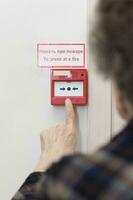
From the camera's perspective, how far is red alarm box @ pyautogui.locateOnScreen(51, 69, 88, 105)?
4.60ft

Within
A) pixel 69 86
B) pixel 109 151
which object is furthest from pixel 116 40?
pixel 69 86

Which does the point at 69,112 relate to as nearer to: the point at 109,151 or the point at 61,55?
the point at 61,55

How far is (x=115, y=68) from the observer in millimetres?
764

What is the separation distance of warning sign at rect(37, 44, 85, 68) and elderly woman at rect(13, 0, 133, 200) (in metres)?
0.63

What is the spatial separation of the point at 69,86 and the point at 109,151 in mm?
665

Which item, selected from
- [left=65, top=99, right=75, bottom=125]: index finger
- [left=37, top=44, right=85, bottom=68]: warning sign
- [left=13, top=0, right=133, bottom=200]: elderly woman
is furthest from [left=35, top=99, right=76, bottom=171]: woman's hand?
[left=13, top=0, right=133, bottom=200]: elderly woman

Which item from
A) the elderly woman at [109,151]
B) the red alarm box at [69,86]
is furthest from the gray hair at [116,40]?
the red alarm box at [69,86]

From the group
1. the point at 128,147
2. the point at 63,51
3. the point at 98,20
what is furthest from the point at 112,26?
the point at 63,51

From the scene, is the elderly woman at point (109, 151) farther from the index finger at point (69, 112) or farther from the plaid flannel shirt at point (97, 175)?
the index finger at point (69, 112)

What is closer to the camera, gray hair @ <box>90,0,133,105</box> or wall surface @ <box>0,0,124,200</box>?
gray hair @ <box>90,0,133,105</box>

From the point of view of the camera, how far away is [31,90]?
4.71 ft

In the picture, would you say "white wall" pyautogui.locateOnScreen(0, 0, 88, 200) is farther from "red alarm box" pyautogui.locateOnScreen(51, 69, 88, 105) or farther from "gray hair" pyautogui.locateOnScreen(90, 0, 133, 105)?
"gray hair" pyautogui.locateOnScreen(90, 0, 133, 105)

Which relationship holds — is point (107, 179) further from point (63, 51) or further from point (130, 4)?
point (63, 51)

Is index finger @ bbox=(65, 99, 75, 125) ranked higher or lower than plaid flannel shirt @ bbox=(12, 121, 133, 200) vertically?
higher
